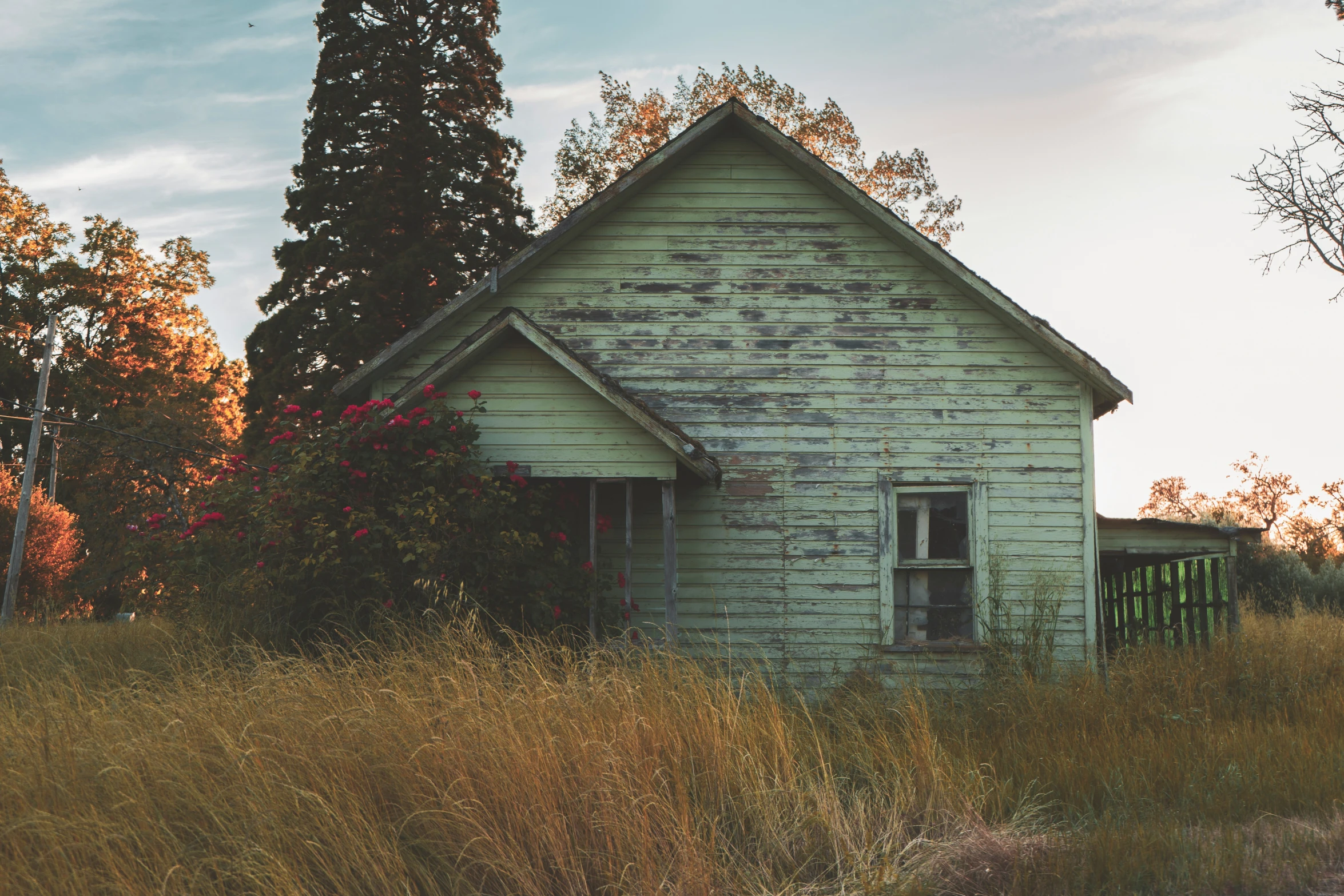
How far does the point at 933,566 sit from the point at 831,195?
424 cm

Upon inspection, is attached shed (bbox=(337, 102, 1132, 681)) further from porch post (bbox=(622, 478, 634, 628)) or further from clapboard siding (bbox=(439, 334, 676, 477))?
clapboard siding (bbox=(439, 334, 676, 477))

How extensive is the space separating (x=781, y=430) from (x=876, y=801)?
5442 millimetres

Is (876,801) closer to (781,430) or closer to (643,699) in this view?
(643,699)

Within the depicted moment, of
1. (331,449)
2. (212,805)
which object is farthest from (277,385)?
(212,805)

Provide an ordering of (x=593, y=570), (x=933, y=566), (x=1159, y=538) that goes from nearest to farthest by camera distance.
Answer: (x=593, y=570)
(x=933, y=566)
(x=1159, y=538)

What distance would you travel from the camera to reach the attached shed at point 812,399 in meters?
10.3

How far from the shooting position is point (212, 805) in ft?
14.7

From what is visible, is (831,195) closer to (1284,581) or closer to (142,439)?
(142,439)

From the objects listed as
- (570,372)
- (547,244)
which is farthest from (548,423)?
(547,244)

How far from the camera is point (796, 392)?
10633mm

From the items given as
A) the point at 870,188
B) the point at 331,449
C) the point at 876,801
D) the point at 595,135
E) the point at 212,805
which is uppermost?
the point at 595,135

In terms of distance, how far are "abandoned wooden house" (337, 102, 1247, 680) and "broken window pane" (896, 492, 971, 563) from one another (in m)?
0.02

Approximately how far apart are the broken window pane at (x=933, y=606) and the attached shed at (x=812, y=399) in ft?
0.06

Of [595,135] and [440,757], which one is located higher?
[595,135]
